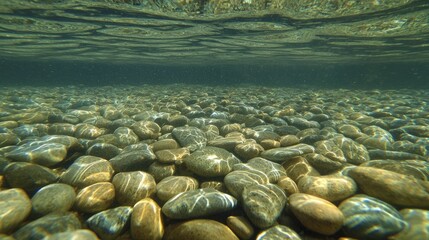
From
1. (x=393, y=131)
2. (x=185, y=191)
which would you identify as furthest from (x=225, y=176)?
(x=393, y=131)

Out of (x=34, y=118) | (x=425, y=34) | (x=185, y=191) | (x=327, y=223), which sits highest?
(x=425, y=34)

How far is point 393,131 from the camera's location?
262 inches

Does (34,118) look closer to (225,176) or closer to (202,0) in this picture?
(225,176)

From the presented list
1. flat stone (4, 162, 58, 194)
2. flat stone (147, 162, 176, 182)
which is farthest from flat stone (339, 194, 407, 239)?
flat stone (4, 162, 58, 194)

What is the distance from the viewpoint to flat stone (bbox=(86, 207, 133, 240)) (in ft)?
9.53

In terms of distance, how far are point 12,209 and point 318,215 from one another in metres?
3.99

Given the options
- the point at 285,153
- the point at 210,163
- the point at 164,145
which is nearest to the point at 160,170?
the point at 210,163

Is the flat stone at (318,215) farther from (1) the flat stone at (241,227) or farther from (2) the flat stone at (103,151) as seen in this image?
(2) the flat stone at (103,151)

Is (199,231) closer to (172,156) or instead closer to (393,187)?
(172,156)

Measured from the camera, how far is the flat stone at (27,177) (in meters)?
3.57

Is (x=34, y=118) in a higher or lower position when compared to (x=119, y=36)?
lower

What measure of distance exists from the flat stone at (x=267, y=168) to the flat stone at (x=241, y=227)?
3.90 ft

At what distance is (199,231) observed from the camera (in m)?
2.75

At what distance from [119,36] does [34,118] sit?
11.5 meters
